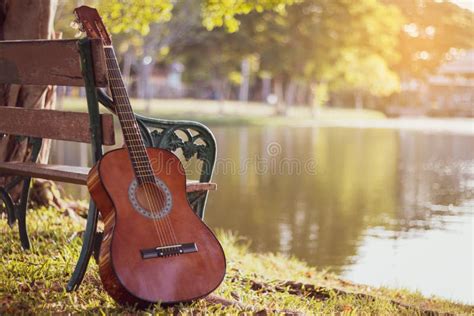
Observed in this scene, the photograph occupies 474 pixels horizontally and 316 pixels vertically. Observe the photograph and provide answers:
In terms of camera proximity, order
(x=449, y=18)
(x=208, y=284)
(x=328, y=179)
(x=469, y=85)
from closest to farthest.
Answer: (x=208, y=284) < (x=328, y=179) < (x=449, y=18) < (x=469, y=85)

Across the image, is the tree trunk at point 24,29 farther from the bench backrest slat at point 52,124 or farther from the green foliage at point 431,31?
Answer: the green foliage at point 431,31

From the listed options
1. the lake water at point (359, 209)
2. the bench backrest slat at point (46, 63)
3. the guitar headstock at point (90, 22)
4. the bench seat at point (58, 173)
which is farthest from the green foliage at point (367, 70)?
the guitar headstock at point (90, 22)

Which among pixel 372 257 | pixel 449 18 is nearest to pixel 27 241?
pixel 372 257

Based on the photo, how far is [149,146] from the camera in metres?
4.97

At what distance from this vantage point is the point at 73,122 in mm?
4762

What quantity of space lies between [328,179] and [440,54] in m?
42.0

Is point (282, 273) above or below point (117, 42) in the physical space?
below

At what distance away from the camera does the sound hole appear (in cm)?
439

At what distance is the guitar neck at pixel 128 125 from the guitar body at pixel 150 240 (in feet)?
0.12

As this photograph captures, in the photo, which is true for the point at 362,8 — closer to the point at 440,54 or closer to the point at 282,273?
the point at 440,54

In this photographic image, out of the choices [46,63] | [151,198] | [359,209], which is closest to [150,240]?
[151,198]

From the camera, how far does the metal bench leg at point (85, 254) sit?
4.50 m

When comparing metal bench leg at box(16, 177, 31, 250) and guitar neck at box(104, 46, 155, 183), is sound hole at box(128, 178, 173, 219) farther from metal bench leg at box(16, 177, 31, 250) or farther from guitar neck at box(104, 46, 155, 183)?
metal bench leg at box(16, 177, 31, 250)

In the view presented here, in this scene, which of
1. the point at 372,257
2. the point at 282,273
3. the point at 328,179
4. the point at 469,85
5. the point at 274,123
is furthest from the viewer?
the point at 469,85
